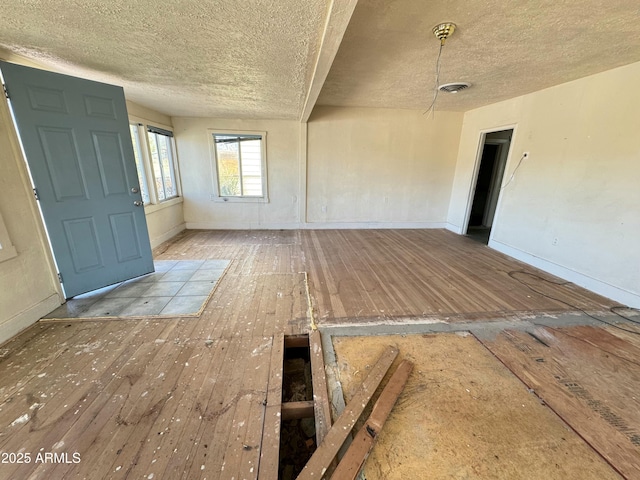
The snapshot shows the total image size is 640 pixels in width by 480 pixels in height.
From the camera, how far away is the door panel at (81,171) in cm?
224

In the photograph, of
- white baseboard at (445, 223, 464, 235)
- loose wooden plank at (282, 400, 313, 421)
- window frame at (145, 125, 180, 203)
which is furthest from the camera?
white baseboard at (445, 223, 464, 235)

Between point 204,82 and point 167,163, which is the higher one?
point 204,82

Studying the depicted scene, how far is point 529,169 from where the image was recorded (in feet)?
12.9

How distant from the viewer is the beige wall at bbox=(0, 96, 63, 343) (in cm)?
208

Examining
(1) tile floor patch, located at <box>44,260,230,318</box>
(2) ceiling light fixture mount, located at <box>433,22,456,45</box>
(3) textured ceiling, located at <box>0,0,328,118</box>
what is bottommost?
(1) tile floor patch, located at <box>44,260,230,318</box>

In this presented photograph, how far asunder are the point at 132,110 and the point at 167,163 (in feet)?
4.37

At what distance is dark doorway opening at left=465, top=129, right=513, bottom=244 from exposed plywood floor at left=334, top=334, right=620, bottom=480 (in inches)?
176

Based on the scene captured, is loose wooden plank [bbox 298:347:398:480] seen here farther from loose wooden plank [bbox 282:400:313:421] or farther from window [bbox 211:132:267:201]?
window [bbox 211:132:267:201]

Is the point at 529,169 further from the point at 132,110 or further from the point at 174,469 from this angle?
the point at 132,110

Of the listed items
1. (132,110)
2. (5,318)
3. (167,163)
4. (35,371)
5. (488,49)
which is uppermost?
(488,49)

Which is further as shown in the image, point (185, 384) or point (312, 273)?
point (312, 273)

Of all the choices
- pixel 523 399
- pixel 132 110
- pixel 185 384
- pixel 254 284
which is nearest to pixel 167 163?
pixel 132 110

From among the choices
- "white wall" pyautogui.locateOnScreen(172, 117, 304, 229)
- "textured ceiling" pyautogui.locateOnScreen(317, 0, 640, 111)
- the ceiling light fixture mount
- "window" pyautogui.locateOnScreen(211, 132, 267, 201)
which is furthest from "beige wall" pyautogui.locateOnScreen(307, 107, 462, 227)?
the ceiling light fixture mount

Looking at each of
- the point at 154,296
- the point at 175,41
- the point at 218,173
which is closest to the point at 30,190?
the point at 154,296
